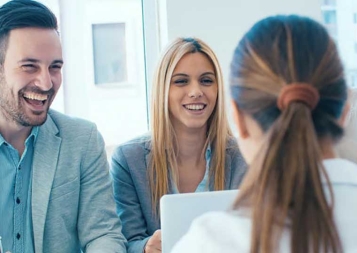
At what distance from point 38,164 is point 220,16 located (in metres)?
1.02

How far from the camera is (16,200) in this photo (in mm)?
1557

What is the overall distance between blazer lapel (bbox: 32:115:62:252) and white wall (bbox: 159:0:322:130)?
758mm

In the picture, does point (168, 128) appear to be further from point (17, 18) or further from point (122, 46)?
point (122, 46)

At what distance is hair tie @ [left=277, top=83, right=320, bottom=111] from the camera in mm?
780

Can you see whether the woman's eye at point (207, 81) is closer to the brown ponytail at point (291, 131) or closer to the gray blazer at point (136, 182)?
the gray blazer at point (136, 182)

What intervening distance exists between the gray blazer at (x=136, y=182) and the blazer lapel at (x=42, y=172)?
0.85 ft

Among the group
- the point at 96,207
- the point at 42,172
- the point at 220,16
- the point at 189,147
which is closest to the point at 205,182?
the point at 189,147

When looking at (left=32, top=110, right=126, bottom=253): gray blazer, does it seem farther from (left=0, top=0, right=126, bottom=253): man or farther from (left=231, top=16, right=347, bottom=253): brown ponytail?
(left=231, top=16, right=347, bottom=253): brown ponytail

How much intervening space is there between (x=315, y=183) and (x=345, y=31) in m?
1.79

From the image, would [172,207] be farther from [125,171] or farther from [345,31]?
[345,31]

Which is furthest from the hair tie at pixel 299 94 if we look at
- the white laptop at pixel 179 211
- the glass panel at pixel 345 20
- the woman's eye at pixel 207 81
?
the glass panel at pixel 345 20

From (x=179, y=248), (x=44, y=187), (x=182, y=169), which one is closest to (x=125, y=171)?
(x=182, y=169)

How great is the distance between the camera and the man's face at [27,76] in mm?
1562

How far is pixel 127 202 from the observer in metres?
1.78
